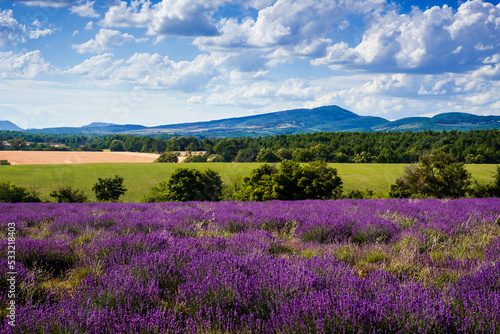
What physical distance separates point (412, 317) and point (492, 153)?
113676mm

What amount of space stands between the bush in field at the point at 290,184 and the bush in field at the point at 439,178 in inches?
342

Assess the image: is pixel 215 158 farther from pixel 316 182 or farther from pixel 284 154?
pixel 316 182

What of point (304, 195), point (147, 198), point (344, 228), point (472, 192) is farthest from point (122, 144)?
point (344, 228)

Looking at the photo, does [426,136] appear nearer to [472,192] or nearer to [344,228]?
[472,192]

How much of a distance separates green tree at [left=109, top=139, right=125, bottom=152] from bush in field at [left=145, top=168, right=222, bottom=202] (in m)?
93.4

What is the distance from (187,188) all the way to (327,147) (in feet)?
256

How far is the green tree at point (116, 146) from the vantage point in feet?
421

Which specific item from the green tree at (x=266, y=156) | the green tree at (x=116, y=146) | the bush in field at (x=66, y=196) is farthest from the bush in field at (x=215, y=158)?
the bush in field at (x=66, y=196)

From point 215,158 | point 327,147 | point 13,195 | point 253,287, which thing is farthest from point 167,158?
point 253,287

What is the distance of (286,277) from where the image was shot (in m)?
2.24

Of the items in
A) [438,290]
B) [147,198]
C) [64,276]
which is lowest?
[147,198]

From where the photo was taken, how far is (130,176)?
203 ft

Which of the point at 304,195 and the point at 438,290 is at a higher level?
the point at 438,290

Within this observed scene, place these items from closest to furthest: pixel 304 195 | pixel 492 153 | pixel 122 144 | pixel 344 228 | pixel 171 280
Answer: pixel 171 280
pixel 344 228
pixel 304 195
pixel 492 153
pixel 122 144
